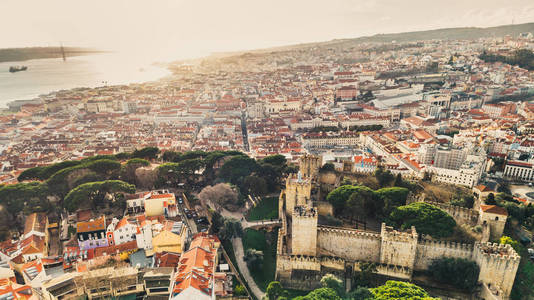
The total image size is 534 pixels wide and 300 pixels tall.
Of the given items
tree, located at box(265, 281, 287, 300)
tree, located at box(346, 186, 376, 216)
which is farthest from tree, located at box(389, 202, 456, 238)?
tree, located at box(265, 281, 287, 300)

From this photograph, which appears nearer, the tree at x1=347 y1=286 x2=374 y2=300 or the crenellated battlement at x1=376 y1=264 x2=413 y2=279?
the tree at x1=347 y1=286 x2=374 y2=300

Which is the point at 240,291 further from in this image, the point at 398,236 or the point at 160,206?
the point at 160,206

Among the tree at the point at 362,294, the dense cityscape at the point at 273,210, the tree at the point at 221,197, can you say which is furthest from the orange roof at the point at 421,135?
the tree at the point at 362,294

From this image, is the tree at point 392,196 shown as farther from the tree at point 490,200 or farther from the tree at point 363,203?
the tree at point 490,200

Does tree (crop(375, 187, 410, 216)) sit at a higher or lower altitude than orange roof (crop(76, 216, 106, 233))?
higher

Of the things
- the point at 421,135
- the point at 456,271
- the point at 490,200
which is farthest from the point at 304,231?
the point at 421,135

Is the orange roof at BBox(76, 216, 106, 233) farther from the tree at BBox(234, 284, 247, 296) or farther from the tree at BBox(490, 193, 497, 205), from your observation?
the tree at BBox(490, 193, 497, 205)
